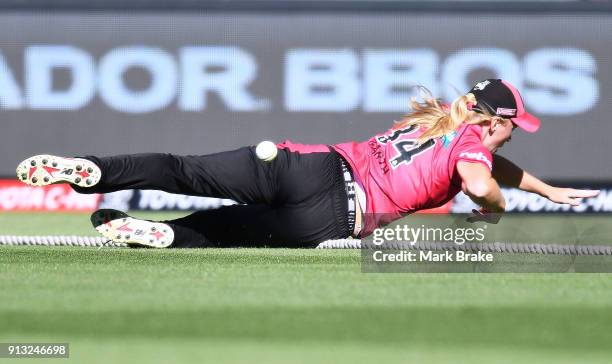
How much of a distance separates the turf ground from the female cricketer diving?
56 centimetres

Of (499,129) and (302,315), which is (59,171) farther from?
(499,129)

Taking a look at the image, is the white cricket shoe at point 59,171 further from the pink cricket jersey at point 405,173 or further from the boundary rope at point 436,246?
the pink cricket jersey at point 405,173

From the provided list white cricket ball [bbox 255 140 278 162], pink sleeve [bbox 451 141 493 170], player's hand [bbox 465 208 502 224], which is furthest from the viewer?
player's hand [bbox 465 208 502 224]

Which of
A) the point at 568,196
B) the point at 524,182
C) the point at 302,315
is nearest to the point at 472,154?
the point at 568,196

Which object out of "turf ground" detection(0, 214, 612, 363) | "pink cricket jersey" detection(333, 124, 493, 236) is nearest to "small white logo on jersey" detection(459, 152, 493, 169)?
"pink cricket jersey" detection(333, 124, 493, 236)

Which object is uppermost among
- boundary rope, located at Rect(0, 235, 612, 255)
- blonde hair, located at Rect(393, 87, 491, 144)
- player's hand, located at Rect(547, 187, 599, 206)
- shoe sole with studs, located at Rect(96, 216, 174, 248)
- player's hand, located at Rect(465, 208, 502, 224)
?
blonde hair, located at Rect(393, 87, 491, 144)

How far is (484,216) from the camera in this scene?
707cm

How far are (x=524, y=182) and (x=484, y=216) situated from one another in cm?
67

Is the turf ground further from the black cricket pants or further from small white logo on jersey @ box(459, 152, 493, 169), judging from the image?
small white logo on jersey @ box(459, 152, 493, 169)

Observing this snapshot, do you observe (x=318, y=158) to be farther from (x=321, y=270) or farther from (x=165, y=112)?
(x=165, y=112)

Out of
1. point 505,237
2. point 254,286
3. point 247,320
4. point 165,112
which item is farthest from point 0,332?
point 165,112

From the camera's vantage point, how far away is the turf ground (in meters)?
4.22

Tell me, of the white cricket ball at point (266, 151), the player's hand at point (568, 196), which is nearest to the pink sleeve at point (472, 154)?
the player's hand at point (568, 196)

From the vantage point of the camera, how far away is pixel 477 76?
13.0 meters
